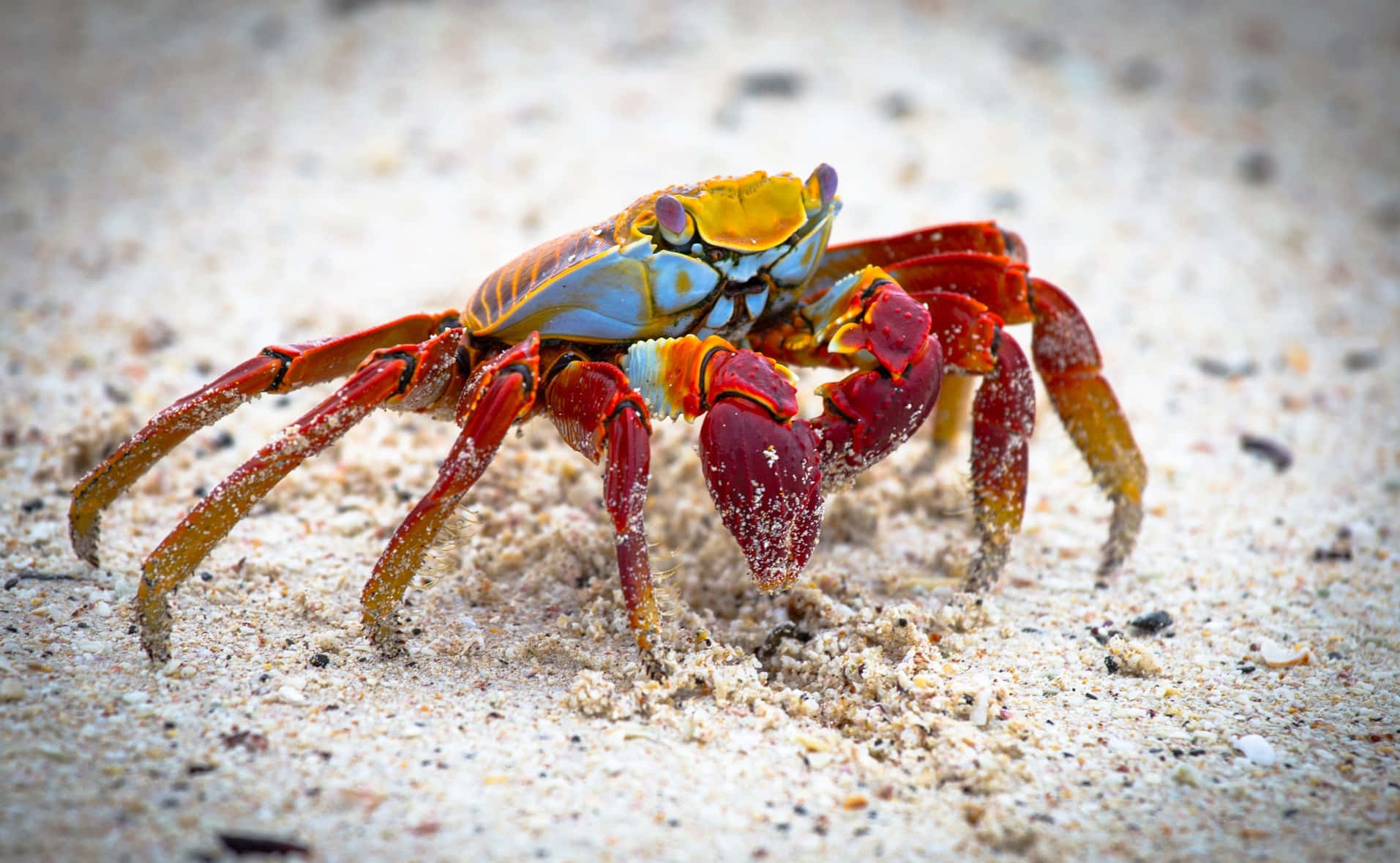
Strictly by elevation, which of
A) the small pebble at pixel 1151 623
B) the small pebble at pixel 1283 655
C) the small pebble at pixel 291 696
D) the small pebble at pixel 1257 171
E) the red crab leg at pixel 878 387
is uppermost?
the small pebble at pixel 1257 171

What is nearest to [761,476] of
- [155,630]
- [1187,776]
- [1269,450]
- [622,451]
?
[622,451]

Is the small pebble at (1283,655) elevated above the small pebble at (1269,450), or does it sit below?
below

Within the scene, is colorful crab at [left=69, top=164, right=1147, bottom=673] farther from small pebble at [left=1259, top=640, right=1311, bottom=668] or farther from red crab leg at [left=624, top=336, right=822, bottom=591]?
small pebble at [left=1259, top=640, right=1311, bottom=668]

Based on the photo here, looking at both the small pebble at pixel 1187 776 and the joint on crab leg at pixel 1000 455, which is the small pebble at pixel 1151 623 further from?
the small pebble at pixel 1187 776

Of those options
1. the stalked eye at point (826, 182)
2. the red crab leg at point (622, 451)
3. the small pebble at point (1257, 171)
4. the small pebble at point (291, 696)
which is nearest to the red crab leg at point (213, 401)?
the red crab leg at point (622, 451)

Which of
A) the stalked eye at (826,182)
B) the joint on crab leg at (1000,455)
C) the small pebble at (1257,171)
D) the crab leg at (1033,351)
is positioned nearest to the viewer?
the stalked eye at (826,182)

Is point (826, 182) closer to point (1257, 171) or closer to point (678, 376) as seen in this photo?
point (678, 376)

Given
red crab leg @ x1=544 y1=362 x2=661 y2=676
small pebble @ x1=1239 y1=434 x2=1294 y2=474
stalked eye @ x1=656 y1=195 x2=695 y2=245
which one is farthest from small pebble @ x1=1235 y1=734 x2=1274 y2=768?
small pebble @ x1=1239 y1=434 x2=1294 y2=474
